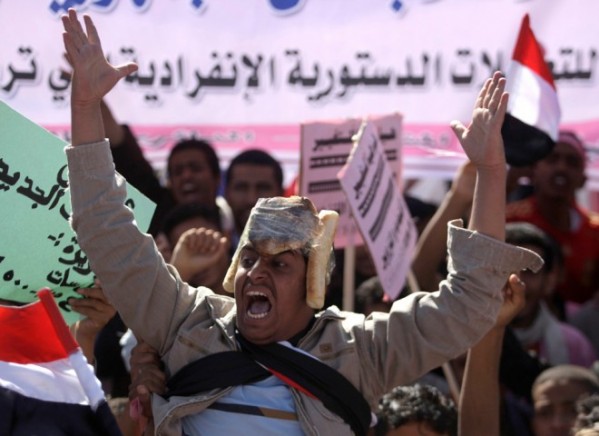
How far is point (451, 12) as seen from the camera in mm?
6609

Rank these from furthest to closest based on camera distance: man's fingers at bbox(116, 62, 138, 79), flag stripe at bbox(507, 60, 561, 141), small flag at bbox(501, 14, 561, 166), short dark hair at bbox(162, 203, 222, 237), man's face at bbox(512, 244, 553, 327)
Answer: man's face at bbox(512, 244, 553, 327) → short dark hair at bbox(162, 203, 222, 237) → flag stripe at bbox(507, 60, 561, 141) → small flag at bbox(501, 14, 561, 166) → man's fingers at bbox(116, 62, 138, 79)

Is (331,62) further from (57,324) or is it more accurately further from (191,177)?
(57,324)

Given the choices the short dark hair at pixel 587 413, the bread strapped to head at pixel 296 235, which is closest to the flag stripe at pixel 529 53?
the short dark hair at pixel 587 413

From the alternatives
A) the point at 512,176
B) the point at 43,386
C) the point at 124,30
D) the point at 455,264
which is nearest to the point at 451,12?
the point at 512,176

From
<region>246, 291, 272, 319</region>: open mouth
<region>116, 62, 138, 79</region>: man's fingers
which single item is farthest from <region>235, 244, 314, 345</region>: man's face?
<region>116, 62, 138, 79</region>: man's fingers

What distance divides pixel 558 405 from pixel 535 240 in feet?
4.41

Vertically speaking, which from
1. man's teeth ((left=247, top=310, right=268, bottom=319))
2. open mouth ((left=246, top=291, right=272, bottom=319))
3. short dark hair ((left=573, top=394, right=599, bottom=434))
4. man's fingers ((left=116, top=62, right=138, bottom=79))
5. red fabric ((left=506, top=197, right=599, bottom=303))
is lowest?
red fabric ((left=506, top=197, right=599, bottom=303))

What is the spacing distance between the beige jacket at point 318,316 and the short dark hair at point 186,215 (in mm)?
2038

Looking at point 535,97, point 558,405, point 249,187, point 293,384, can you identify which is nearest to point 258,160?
point 249,187

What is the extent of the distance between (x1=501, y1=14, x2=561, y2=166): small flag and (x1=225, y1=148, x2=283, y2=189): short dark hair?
167 cm

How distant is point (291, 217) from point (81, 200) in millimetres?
540

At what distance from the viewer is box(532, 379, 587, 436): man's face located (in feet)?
16.4

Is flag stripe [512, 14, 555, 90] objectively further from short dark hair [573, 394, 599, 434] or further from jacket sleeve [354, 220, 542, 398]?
jacket sleeve [354, 220, 542, 398]

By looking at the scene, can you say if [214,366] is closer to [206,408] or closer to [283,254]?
[206,408]
